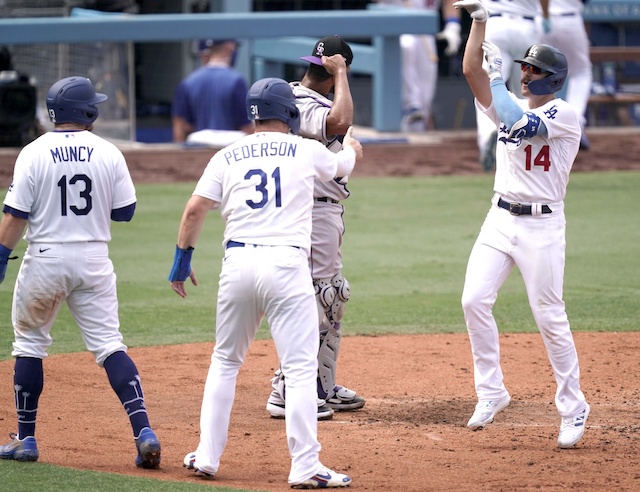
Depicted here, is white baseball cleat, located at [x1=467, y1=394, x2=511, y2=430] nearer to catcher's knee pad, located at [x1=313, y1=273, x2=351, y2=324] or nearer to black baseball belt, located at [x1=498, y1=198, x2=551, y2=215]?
catcher's knee pad, located at [x1=313, y1=273, x2=351, y2=324]

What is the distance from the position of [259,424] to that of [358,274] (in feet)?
13.9

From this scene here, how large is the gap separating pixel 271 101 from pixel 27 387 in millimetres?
1692

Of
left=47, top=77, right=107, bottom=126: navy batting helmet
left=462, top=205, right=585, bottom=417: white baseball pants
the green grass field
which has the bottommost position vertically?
the green grass field

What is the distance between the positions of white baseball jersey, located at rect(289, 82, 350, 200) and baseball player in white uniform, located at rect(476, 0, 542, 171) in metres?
7.09

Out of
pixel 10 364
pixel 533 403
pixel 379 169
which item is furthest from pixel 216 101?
pixel 533 403

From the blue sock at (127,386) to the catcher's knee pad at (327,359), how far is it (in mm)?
1381

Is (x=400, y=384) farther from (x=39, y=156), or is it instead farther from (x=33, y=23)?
(x=33, y=23)

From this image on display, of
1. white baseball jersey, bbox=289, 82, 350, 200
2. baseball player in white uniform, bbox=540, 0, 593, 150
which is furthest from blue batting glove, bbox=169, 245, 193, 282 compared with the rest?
baseball player in white uniform, bbox=540, 0, 593, 150

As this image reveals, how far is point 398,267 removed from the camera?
1051 cm

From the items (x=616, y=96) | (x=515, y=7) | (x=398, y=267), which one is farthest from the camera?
(x=616, y=96)

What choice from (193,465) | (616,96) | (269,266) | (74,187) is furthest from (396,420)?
(616,96)

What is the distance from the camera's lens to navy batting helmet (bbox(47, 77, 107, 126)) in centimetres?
518

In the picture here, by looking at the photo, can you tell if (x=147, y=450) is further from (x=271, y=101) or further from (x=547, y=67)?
(x=547, y=67)

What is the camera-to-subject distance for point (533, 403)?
6.55 meters
